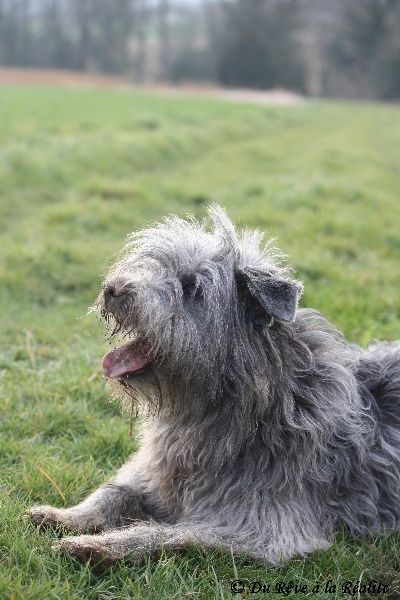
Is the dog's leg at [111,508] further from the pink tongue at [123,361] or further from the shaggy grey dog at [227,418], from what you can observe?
the pink tongue at [123,361]

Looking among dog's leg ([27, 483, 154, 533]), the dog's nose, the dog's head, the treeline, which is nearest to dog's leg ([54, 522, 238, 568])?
dog's leg ([27, 483, 154, 533])

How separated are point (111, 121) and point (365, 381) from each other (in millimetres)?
16880

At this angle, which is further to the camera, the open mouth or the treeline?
the treeline

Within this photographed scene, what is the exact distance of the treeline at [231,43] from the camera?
6284cm

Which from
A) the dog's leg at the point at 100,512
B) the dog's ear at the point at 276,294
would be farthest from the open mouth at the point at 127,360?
the dog's leg at the point at 100,512

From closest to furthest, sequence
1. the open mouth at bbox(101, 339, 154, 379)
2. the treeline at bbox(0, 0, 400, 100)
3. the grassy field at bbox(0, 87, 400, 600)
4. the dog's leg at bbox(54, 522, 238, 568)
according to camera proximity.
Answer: the dog's leg at bbox(54, 522, 238, 568) → the grassy field at bbox(0, 87, 400, 600) → the open mouth at bbox(101, 339, 154, 379) → the treeline at bbox(0, 0, 400, 100)

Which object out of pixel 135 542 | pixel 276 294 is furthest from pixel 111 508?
pixel 276 294

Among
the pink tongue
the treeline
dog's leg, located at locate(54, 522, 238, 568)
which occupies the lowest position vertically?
dog's leg, located at locate(54, 522, 238, 568)

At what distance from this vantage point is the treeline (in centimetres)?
6284

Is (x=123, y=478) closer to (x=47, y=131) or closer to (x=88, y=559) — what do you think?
(x=88, y=559)

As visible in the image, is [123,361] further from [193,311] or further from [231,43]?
[231,43]

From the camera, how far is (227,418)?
3.42 m

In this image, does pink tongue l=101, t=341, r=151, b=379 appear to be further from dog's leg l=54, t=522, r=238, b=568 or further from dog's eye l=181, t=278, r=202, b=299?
dog's leg l=54, t=522, r=238, b=568

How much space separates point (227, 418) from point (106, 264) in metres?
4.86
